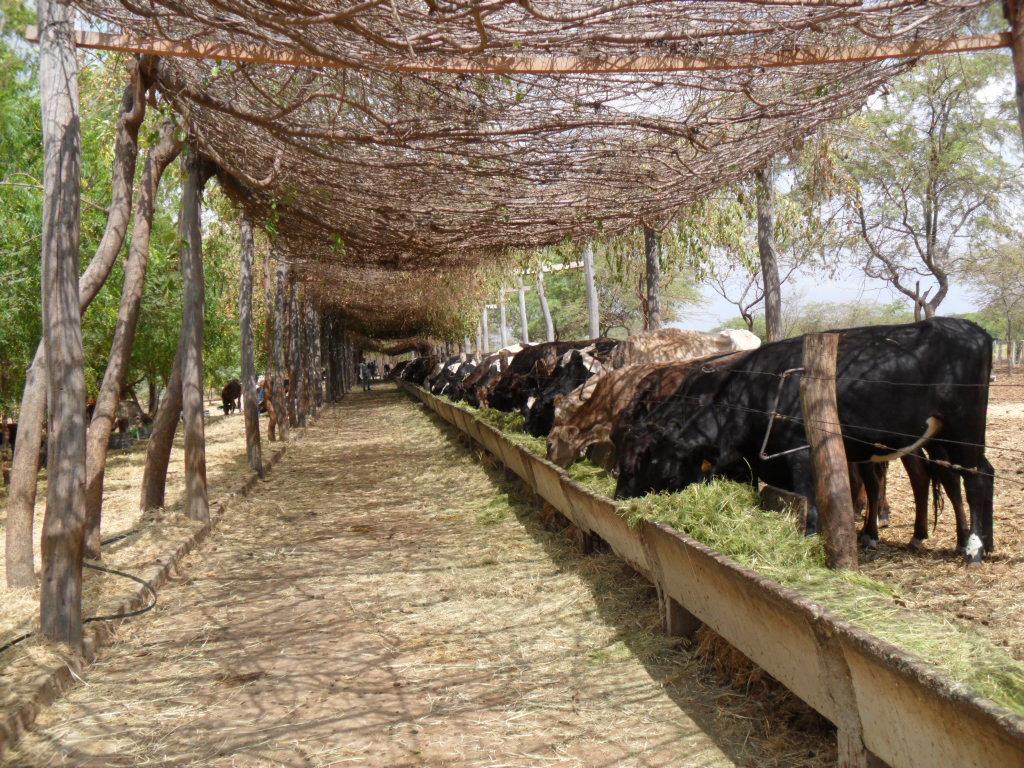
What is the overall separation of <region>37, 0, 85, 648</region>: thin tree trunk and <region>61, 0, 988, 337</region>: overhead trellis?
0.41 meters

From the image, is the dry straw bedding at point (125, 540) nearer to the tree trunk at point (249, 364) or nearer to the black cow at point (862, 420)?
the tree trunk at point (249, 364)

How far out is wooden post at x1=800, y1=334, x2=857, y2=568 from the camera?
166 inches

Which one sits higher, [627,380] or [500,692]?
[627,380]

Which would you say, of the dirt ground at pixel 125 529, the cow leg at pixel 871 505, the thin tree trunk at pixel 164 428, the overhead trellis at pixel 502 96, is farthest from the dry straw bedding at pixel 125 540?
the cow leg at pixel 871 505

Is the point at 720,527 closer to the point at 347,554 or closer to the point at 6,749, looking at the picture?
the point at 6,749

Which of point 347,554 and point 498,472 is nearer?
point 347,554

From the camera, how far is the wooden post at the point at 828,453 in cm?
423

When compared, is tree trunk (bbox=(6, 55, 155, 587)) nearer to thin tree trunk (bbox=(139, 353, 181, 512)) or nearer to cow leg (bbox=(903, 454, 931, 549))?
thin tree trunk (bbox=(139, 353, 181, 512))

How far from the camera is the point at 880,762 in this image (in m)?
3.10

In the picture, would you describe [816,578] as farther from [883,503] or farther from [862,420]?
[883,503]

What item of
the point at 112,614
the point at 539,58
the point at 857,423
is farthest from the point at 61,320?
the point at 857,423

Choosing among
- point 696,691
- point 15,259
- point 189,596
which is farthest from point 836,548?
point 15,259

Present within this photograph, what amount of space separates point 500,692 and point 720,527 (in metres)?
1.43

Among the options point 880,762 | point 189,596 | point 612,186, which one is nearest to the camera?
point 880,762
